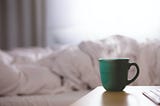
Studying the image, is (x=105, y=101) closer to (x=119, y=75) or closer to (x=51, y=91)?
(x=119, y=75)

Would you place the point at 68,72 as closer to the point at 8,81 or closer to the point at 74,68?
the point at 74,68

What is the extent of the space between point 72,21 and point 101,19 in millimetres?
259

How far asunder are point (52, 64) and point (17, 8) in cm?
133

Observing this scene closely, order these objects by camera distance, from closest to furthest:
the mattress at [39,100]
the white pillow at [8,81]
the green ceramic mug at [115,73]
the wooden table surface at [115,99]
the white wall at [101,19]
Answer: the wooden table surface at [115,99], the green ceramic mug at [115,73], the mattress at [39,100], the white pillow at [8,81], the white wall at [101,19]

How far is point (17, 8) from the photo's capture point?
109 inches

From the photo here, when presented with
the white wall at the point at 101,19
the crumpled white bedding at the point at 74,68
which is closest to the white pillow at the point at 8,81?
the crumpled white bedding at the point at 74,68

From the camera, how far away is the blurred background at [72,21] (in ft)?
7.63

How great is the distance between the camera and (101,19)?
246 centimetres

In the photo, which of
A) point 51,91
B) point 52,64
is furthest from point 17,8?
point 51,91

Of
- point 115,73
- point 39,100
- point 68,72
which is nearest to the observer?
point 115,73

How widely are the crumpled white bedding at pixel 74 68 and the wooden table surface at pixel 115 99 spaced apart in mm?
737

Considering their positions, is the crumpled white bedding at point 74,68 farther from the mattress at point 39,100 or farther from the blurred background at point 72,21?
the blurred background at point 72,21

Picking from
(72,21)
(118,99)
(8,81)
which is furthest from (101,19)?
(118,99)

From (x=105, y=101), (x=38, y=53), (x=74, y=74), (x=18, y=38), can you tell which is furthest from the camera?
(x=18, y=38)
